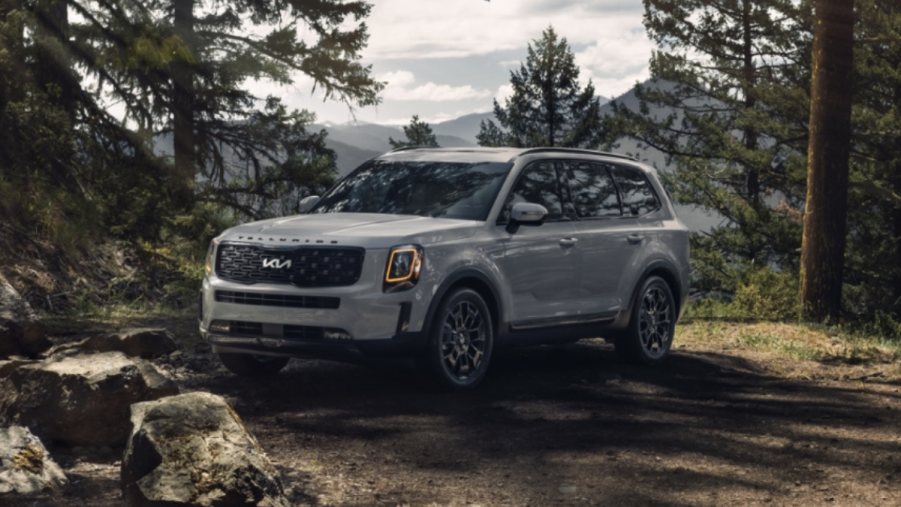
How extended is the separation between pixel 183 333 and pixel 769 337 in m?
7.06

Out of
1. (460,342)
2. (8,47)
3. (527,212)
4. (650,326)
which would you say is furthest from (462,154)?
(8,47)

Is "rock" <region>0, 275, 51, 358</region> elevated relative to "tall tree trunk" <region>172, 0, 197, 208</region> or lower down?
lower down

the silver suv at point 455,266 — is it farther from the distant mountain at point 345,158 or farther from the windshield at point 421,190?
the distant mountain at point 345,158

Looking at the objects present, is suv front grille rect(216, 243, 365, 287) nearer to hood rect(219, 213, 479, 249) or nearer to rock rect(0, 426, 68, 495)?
hood rect(219, 213, 479, 249)

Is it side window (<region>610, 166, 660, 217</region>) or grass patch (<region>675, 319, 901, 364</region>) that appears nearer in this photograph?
side window (<region>610, 166, 660, 217</region>)

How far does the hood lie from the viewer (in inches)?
322

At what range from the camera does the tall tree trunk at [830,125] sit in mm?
15914

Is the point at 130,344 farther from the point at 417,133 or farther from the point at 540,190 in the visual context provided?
the point at 417,133

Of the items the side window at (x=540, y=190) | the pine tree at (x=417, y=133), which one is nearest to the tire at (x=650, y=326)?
the side window at (x=540, y=190)

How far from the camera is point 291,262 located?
8242 mm

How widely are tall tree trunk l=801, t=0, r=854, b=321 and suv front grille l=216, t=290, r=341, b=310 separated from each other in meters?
9.98

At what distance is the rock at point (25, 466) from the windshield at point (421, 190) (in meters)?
3.98

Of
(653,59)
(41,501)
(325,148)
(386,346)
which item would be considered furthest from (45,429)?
(653,59)

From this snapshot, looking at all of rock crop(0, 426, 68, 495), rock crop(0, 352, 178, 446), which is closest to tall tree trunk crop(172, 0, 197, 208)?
rock crop(0, 352, 178, 446)
